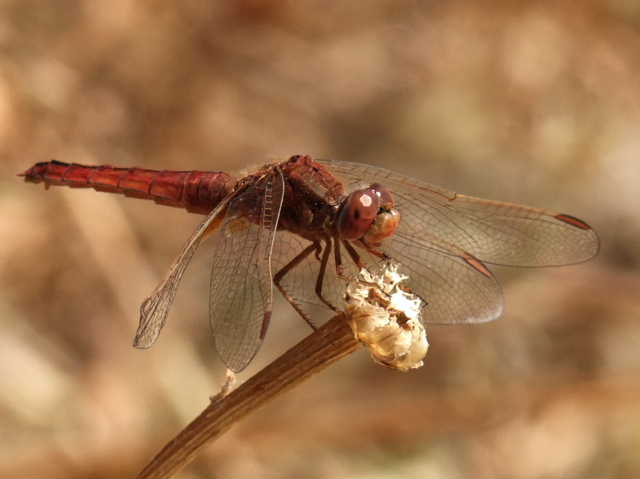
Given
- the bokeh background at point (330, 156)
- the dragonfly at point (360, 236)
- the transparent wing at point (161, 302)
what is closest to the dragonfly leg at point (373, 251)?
the dragonfly at point (360, 236)

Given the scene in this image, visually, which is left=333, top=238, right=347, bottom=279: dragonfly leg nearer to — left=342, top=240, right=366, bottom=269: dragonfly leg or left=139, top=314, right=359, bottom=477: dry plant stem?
left=342, top=240, right=366, bottom=269: dragonfly leg

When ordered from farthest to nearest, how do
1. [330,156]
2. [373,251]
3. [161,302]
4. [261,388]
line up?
[330,156]
[373,251]
[161,302]
[261,388]

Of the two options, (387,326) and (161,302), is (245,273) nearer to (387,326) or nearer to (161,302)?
(161,302)

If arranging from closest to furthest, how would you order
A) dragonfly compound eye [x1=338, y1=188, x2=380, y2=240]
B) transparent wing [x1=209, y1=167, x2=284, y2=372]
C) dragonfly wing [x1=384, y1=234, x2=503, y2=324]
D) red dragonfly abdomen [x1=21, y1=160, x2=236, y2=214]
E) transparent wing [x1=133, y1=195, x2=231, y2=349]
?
transparent wing [x1=133, y1=195, x2=231, y2=349] → transparent wing [x1=209, y1=167, x2=284, y2=372] → dragonfly compound eye [x1=338, y1=188, x2=380, y2=240] → dragonfly wing [x1=384, y1=234, x2=503, y2=324] → red dragonfly abdomen [x1=21, y1=160, x2=236, y2=214]

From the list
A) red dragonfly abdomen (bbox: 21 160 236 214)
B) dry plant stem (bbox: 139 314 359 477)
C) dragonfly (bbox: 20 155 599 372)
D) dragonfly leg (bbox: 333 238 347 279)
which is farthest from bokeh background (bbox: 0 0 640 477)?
dry plant stem (bbox: 139 314 359 477)

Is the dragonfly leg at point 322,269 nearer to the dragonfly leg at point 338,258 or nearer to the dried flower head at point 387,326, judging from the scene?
the dragonfly leg at point 338,258

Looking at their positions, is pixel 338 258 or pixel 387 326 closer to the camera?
pixel 387 326

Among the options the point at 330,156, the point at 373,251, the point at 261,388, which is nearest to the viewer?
the point at 261,388

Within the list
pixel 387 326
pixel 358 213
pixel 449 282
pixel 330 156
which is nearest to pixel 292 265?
pixel 358 213

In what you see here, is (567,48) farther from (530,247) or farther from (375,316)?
(375,316)
